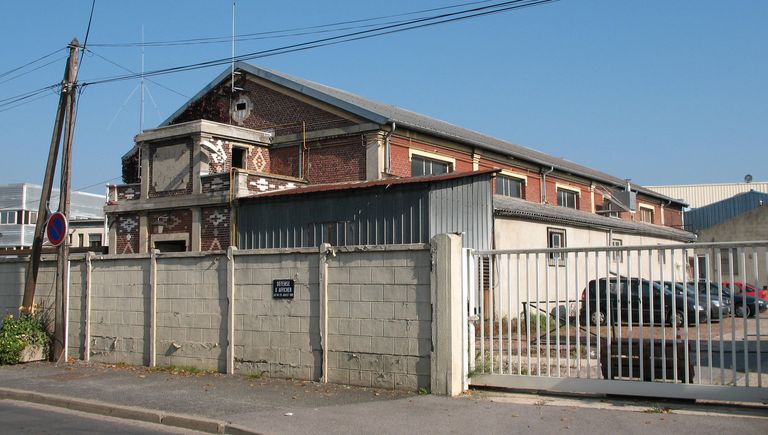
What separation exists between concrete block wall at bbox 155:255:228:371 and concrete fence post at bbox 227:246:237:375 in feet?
0.48

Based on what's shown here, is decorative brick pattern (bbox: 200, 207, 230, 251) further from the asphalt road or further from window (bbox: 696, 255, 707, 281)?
window (bbox: 696, 255, 707, 281)

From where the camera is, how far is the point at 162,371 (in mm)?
14062

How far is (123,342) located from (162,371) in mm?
1519

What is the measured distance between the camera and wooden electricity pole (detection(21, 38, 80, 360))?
1576 centimetres

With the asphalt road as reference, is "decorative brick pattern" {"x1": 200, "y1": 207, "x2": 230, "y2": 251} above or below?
above

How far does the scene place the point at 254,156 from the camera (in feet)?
86.2

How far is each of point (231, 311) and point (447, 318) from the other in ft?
14.7

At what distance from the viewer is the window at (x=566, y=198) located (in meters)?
35.0

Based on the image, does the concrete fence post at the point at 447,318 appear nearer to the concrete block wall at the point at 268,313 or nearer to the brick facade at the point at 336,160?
the concrete block wall at the point at 268,313

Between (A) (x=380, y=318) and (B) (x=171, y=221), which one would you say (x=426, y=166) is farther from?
(A) (x=380, y=318)

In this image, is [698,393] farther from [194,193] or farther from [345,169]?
[194,193]

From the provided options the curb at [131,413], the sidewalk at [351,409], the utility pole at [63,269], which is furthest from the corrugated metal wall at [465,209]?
the curb at [131,413]

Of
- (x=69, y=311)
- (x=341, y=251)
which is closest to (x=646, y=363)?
(x=341, y=251)

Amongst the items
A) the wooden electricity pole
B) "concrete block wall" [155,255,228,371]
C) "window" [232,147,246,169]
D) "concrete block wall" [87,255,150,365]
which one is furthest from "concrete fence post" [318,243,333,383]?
"window" [232,147,246,169]
